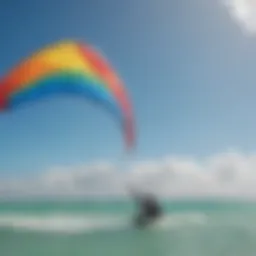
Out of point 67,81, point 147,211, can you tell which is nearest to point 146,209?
point 147,211

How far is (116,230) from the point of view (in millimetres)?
1697

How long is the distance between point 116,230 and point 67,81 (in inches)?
18.9

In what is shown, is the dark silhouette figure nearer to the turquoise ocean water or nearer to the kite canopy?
the turquoise ocean water

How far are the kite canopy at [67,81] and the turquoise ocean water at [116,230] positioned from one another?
9.7 inches

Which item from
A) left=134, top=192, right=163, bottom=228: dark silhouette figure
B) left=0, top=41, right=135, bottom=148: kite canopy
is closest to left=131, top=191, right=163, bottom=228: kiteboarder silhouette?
left=134, top=192, right=163, bottom=228: dark silhouette figure

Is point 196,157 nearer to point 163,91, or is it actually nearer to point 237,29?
point 163,91

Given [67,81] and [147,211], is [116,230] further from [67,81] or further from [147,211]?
[67,81]

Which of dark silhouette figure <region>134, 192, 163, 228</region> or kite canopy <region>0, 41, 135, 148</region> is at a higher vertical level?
kite canopy <region>0, 41, 135, 148</region>

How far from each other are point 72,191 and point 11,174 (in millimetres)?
195

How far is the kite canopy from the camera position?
5.53ft

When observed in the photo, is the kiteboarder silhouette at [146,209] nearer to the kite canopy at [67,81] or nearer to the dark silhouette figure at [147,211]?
the dark silhouette figure at [147,211]

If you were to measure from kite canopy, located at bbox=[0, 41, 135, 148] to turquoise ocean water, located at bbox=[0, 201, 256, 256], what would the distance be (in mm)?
246

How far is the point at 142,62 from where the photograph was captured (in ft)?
5.67

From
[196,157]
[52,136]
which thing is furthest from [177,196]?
[52,136]
